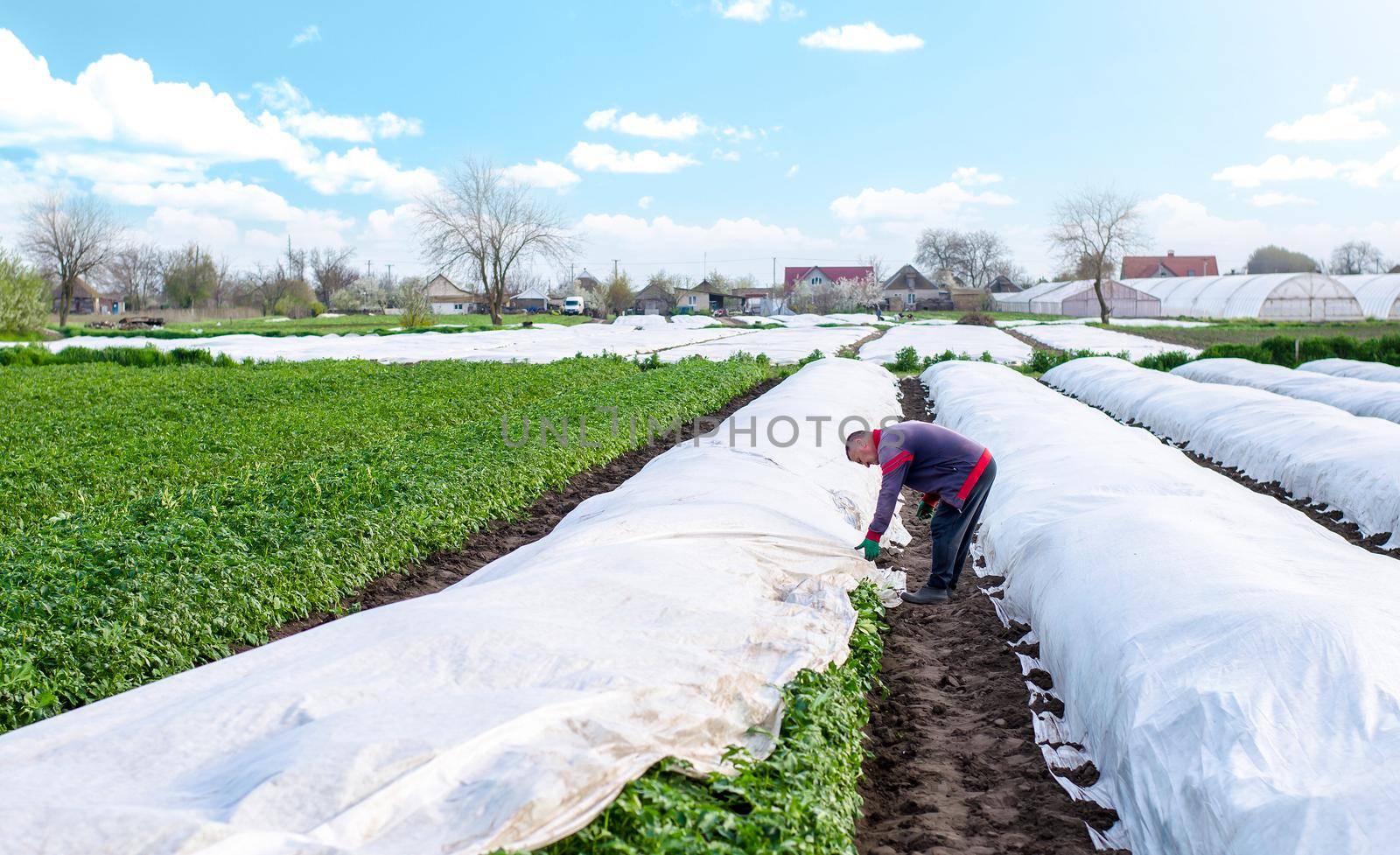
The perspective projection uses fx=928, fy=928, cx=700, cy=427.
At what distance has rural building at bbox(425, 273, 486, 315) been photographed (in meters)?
90.1

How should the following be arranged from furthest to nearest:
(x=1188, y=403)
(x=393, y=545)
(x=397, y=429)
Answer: (x=1188, y=403)
(x=397, y=429)
(x=393, y=545)

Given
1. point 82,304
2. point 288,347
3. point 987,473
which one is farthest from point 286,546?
point 82,304

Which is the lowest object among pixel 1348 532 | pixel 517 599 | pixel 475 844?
pixel 1348 532

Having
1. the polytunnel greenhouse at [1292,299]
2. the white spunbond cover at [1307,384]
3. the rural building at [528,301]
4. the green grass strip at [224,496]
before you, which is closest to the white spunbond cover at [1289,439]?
the white spunbond cover at [1307,384]

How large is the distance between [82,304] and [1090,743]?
328ft

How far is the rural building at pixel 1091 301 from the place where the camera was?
198ft

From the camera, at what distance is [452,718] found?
125 inches

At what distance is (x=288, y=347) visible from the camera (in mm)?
28625

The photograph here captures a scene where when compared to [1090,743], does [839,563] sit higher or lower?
higher

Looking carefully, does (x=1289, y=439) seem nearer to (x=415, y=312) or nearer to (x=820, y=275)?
(x=415, y=312)

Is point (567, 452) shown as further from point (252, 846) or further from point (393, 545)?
point (252, 846)

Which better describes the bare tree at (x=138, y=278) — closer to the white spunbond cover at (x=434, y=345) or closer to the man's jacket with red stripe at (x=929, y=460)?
the white spunbond cover at (x=434, y=345)

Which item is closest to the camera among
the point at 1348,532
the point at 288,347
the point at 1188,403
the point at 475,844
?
the point at 475,844

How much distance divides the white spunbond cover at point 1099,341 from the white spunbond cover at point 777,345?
7.10 metres
